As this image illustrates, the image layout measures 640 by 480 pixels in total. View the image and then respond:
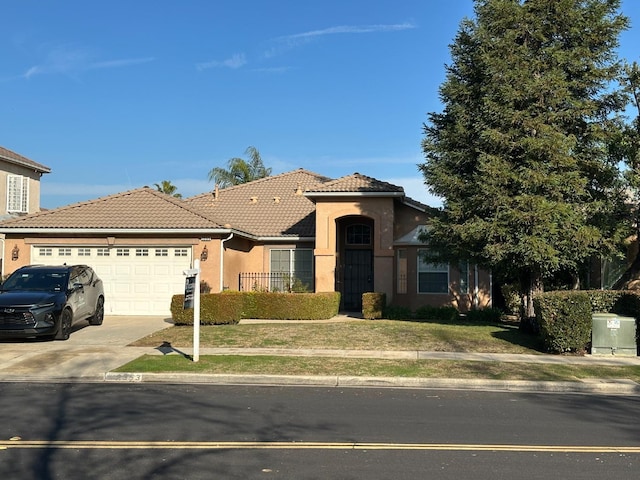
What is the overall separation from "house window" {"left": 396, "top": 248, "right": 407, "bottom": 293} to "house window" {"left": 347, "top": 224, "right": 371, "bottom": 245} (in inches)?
71.0

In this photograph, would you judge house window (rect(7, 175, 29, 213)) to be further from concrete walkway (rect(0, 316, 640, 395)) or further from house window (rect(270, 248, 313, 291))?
concrete walkway (rect(0, 316, 640, 395))

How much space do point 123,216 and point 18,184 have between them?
11.9 m

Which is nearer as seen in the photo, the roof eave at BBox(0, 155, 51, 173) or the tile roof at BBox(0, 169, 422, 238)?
the tile roof at BBox(0, 169, 422, 238)

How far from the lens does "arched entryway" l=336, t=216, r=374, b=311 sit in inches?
933

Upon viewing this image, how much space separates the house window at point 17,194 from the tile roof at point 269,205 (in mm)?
8777

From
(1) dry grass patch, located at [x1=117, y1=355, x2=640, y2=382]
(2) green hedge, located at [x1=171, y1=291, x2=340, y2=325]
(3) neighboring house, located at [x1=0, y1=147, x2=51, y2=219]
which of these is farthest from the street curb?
(3) neighboring house, located at [x1=0, y1=147, x2=51, y2=219]

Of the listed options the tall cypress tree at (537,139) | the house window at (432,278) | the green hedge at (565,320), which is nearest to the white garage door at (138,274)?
the house window at (432,278)

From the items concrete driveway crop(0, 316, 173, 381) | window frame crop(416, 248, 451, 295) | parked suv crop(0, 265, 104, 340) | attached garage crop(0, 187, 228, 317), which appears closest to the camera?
concrete driveway crop(0, 316, 173, 381)

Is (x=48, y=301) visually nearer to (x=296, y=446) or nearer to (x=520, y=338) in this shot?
(x=296, y=446)

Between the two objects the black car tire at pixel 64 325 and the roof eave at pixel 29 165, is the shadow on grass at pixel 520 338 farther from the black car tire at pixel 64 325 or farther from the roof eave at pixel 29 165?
the roof eave at pixel 29 165

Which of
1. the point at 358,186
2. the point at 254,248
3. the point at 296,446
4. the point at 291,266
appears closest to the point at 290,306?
the point at 291,266

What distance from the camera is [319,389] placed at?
1048 centimetres

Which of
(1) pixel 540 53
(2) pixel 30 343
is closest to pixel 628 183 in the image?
(1) pixel 540 53

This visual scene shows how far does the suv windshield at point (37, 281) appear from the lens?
15797mm
